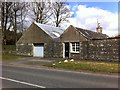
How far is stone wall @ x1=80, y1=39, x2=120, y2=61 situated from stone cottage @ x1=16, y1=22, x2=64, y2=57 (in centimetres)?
578

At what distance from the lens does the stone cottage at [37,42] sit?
1518 inches

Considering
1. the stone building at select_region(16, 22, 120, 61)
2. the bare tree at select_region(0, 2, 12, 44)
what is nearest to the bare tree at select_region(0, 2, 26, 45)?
the bare tree at select_region(0, 2, 12, 44)

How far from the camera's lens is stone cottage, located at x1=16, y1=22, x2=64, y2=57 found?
126ft

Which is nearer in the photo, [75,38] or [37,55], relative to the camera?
[75,38]

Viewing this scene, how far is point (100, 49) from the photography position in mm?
32406

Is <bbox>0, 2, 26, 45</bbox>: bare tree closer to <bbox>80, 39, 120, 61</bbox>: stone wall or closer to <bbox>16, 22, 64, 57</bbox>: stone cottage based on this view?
<bbox>16, 22, 64, 57</bbox>: stone cottage

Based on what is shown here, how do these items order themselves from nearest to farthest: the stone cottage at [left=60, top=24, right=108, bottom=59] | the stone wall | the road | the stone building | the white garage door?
the road < the stone wall < the stone building < the stone cottage at [left=60, top=24, right=108, bottom=59] < the white garage door

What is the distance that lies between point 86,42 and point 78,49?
5.40 feet

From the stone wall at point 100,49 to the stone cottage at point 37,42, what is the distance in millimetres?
5777

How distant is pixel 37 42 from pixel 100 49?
11387 millimetres

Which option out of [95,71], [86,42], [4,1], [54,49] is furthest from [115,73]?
[4,1]

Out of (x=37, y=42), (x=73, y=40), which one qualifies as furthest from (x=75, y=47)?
(x=37, y=42)

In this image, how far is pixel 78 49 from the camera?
3494cm

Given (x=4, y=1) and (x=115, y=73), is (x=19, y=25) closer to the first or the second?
(x=4, y=1)
